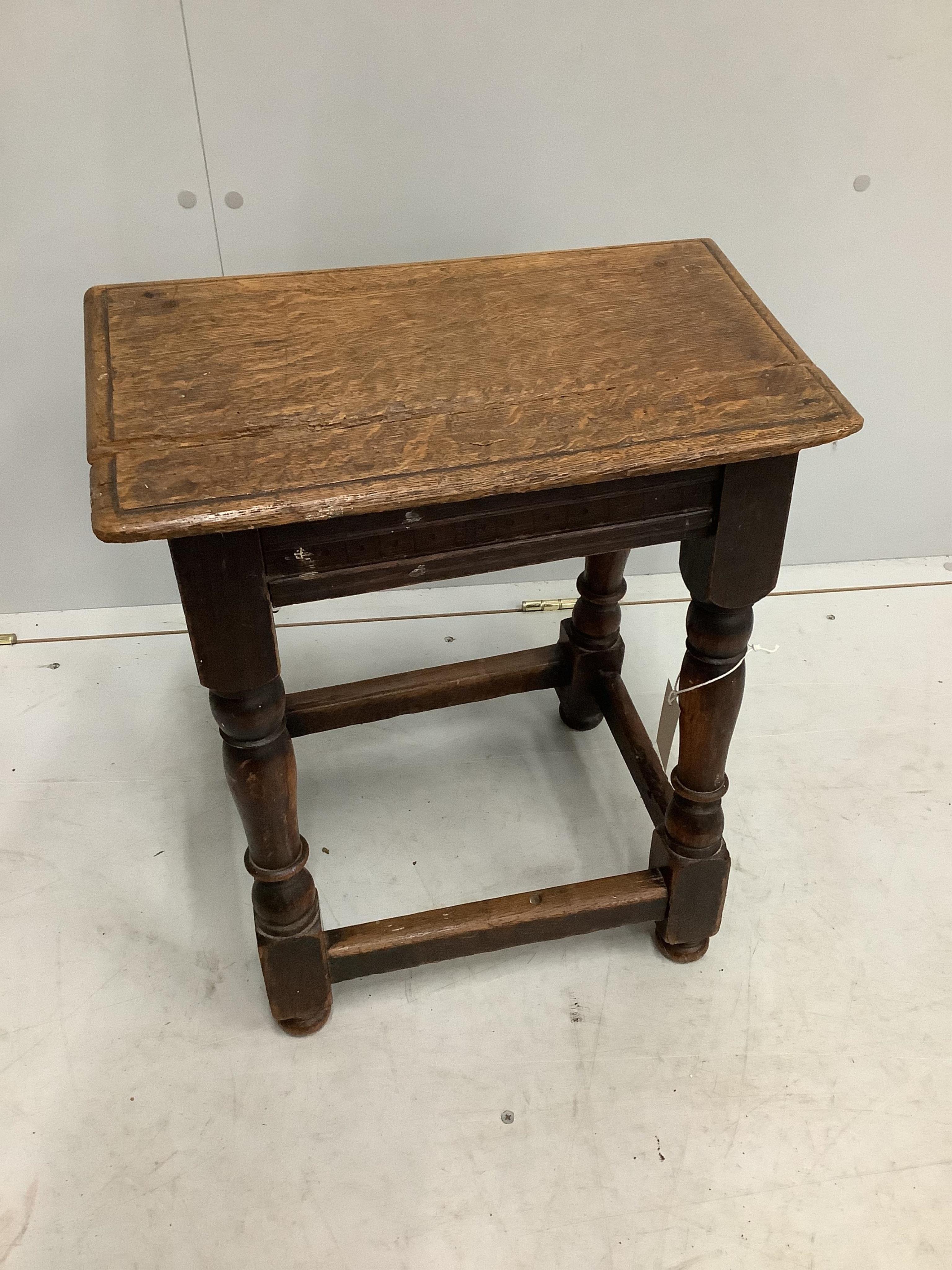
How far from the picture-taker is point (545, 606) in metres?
1.96

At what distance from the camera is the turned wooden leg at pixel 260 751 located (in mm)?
935

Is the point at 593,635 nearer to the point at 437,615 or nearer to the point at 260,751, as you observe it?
the point at 437,615

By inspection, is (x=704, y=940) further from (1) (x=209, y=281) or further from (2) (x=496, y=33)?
(2) (x=496, y=33)

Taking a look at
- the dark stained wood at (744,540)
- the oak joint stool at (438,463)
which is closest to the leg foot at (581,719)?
the oak joint stool at (438,463)

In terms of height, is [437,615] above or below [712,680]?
below

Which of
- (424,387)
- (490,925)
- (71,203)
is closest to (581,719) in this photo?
(490,925)

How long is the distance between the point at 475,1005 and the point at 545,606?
801 millimetres

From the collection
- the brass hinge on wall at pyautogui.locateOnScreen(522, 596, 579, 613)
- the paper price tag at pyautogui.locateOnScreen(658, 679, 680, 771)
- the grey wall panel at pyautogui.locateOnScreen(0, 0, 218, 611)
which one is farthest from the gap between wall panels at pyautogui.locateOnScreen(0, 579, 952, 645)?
the paper price tag at pyautogui.locateOnScreen(658, 679, 680, 771)

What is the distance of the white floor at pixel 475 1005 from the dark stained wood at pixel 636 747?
0.11m

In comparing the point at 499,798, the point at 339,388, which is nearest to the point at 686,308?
the point at 339,388

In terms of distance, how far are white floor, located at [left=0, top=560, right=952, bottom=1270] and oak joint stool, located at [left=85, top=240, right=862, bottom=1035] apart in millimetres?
132

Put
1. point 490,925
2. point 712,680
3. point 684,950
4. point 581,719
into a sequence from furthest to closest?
point 581,719
point 684,950
point 490,925
point 712,680

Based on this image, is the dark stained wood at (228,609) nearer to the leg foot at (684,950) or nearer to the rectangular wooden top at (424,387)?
the rectangular wooden top at (424,387)

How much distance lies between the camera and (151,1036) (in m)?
1.34
